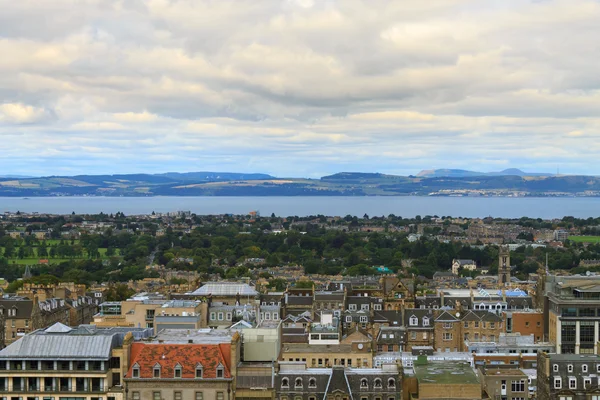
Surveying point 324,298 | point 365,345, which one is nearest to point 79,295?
point 324,298

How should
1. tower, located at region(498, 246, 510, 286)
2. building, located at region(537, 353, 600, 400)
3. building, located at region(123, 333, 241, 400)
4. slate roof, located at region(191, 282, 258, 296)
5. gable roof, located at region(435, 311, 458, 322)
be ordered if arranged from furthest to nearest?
tower, located at region(498, 246, 510, 286) → slate roof, located at region(191, 282, 258, 296) → gable roof, located at region(435, 311, 458, 322) → building, located at region(537, 353, 600, 400) → building, located at region(123, 333, 241, 400)

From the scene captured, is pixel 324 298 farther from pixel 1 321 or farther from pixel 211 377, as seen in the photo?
pixel 211 377

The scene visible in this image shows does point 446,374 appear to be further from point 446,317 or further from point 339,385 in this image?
point 446,317

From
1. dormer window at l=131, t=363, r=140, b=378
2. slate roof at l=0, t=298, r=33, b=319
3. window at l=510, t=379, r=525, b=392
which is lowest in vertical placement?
window at l=510, t=379, r=525, b=392

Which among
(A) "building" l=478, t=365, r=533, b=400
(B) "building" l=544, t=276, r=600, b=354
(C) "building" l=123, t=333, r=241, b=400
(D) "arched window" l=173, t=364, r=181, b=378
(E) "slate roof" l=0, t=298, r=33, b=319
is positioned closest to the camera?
(C) "building" l=123, t=333, r=241, b=400

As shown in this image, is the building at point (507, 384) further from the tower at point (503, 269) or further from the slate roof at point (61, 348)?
the tower at point (503, 269)

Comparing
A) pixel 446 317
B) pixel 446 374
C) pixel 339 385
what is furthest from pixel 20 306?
pixel 446 374

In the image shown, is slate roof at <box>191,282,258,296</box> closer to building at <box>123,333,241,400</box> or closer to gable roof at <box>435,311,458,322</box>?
gable roof at <box>435,311,458,322</box>

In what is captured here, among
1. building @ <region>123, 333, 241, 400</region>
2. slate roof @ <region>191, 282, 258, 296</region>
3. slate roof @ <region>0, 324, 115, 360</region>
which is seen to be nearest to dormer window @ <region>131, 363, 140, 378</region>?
building @ <region>123, 333, 241, 400</region>
